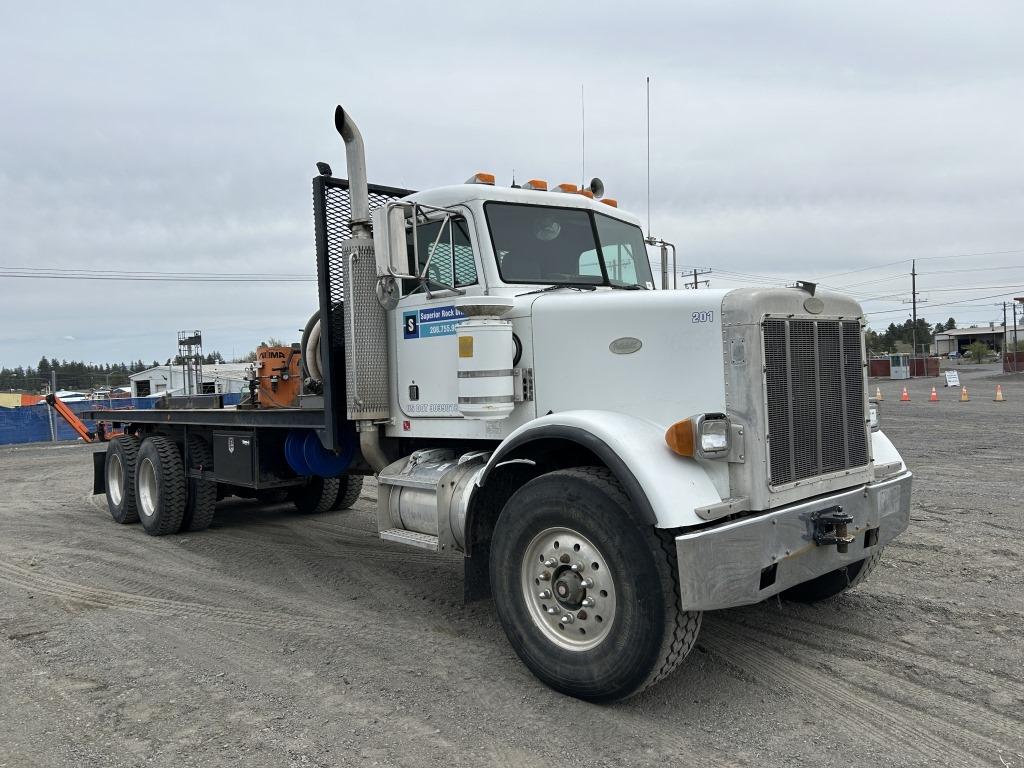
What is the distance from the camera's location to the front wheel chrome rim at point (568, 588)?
3850mm

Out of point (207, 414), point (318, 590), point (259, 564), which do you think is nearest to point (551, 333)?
point (318, 590)

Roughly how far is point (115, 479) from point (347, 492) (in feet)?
8.92

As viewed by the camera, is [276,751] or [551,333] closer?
[276,751]

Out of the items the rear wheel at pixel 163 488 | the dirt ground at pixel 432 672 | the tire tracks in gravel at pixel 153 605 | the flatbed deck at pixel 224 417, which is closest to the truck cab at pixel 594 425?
the dirt ground at pixel 432 672

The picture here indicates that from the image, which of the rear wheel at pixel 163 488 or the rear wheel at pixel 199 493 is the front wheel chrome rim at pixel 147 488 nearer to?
the rear wheel at pixel 163 488

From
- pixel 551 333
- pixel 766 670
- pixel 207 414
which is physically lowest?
pixel 766 670

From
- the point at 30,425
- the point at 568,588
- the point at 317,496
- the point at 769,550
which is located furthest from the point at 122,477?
the point at 30,425

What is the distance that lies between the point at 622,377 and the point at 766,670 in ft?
5.77

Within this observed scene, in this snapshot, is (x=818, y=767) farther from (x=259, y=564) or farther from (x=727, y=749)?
(x=259, y=564)

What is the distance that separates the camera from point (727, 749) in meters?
3.41

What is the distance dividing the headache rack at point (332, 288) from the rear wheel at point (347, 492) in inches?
144

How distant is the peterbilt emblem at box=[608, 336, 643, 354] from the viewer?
13.9 feet

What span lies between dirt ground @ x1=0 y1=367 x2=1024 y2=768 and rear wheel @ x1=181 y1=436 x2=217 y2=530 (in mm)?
1162

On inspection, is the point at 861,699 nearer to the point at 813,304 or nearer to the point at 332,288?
the point at 813,304
